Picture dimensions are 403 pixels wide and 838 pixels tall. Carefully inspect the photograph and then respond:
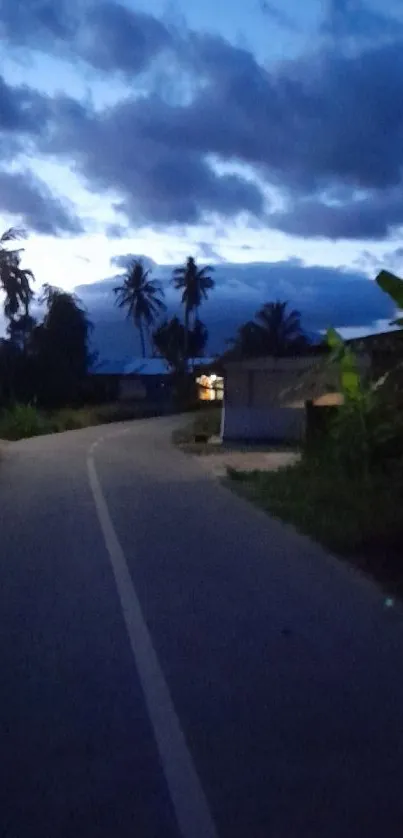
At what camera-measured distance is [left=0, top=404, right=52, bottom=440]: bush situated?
162ft

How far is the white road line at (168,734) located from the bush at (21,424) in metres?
37.9

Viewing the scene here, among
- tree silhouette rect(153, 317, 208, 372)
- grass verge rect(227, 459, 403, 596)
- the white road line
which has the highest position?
tree silhouette rect(153, 317, 208, 372)

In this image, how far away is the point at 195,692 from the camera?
789 centimetres

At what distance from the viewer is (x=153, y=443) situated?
42000 mm

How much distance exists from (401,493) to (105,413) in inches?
1997

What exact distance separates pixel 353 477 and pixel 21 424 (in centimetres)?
3117

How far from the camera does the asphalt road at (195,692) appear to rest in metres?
5.77

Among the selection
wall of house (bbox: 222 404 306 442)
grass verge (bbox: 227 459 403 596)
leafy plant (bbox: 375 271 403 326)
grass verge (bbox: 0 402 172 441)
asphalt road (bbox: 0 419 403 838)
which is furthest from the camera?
grass verge (bbox: 0 402 172 441)

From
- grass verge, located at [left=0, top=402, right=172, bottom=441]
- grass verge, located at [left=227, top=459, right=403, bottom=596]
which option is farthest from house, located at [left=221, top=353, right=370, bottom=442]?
grass verge, located at [left=227, top=459, right=403, bottom=596]

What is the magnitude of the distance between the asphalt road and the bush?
3394 centimetres

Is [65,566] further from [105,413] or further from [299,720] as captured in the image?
[105,413]

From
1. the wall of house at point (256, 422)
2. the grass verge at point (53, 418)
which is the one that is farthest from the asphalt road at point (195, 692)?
the grass verge at point (53, 418)

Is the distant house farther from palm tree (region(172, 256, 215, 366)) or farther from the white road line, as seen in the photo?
the white road line

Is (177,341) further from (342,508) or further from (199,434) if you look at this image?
(342,508)
